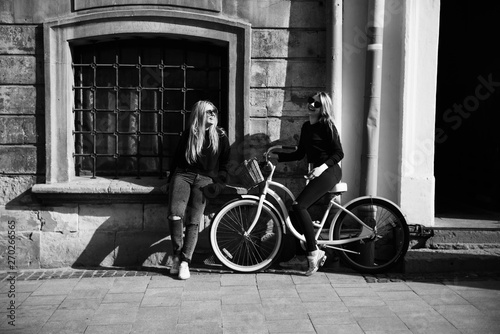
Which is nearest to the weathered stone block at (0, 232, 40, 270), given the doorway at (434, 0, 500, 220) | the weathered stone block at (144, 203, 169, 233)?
the weathered stone block at (144, 203, 169, 233)

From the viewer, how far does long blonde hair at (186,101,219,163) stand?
6047 mm

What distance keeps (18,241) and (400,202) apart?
426cm

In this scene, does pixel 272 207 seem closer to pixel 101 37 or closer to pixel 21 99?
pixel 101 37

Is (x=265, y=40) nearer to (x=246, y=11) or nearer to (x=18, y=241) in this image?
(x=246, y=11)

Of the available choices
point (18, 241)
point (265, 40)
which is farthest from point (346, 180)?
point (18, 241)

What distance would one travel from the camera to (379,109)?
6.39 metres

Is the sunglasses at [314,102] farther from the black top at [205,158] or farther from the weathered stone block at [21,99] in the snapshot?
the weathered stone block at [21,99]

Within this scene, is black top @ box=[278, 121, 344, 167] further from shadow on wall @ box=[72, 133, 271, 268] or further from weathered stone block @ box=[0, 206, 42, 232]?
weathered stone block @ box=[0, 206, 42, 232]

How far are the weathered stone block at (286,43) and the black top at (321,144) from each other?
93cm

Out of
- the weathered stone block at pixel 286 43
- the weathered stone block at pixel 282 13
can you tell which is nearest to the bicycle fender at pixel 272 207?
the weathered stone block at pixel 286 43

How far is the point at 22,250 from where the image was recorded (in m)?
6.44

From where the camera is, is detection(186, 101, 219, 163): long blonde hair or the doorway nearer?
detection(186, 101, 219, 163): long blonde hair

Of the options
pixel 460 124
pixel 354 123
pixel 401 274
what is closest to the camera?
pixel 401 274

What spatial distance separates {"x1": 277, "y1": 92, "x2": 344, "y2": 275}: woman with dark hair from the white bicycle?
169 millimetres
